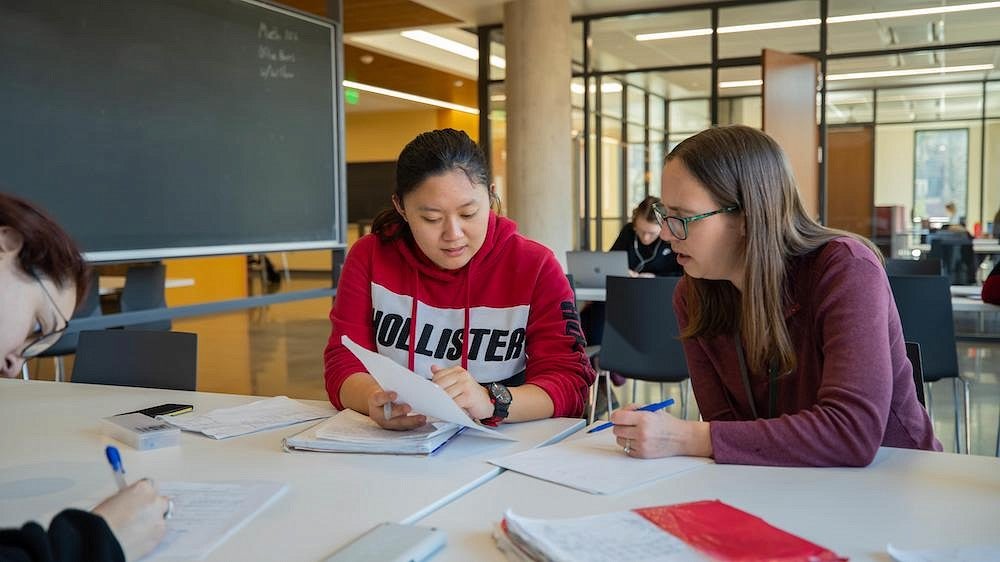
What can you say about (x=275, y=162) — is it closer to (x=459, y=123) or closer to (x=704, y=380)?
(x=704, y=380)

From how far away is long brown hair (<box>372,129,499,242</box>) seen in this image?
1921 millimetres

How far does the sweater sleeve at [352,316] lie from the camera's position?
2.01 metres

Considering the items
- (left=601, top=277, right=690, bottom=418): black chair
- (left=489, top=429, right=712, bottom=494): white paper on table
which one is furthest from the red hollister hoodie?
(left=601, top=277, right=690, bottom=418): black chair

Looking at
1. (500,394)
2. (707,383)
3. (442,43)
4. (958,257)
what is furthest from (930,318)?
(442,43)

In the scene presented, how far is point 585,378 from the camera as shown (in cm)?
196

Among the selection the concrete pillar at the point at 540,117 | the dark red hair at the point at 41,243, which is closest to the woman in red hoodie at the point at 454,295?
the dark red hair at the point at 41,243

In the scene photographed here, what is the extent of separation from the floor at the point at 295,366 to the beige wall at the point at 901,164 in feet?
5.04

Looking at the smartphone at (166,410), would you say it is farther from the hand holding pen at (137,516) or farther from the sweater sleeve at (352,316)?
the hand holding pen at (137,516)

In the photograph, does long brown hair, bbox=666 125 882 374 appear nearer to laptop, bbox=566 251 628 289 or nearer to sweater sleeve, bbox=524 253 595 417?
sweater sleeve, bbox=524 253 595 417

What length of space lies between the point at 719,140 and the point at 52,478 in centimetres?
131

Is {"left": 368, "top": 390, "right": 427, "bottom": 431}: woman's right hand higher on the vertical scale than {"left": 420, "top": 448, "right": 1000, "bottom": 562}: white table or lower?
higher

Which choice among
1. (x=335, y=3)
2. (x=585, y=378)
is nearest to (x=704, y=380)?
(x=585, y=378)

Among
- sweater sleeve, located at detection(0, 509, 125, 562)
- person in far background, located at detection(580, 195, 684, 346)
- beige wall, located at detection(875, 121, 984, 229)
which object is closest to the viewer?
sweater sleeve, located at detection(0, 509, 125, 562)

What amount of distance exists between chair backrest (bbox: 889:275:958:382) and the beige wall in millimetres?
5080
